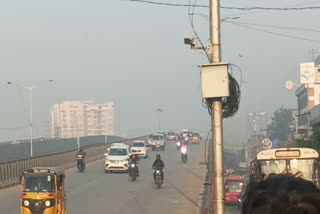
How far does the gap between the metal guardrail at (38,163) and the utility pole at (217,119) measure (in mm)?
22248

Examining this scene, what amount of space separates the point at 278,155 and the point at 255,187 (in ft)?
56.8

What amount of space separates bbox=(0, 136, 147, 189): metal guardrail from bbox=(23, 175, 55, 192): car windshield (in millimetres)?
13354

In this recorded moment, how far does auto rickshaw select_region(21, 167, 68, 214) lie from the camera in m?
19.4

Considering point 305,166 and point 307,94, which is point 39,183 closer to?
point 305,166

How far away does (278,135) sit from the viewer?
162875mm

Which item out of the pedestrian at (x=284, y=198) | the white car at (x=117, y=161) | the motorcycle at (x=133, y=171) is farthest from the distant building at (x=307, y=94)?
the pedestrian at (x=284, y=198)

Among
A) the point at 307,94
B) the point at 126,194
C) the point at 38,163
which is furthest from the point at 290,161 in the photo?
the point at 307,94

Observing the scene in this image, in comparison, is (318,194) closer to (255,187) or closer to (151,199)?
(255,187)

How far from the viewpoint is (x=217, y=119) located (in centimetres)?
1201

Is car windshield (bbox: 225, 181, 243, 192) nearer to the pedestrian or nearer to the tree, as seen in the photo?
the pedestrian

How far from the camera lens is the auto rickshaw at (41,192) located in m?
19.4

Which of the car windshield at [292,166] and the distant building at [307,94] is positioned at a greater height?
the distant building at [307,94]

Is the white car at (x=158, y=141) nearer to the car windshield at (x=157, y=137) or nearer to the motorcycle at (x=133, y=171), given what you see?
the car windshield at (x=157, y=137)

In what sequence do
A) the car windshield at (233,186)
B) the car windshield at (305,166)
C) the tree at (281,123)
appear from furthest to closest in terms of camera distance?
the tree at (281,123) → the car windshield at (233,186) → the car windshield at (305,166)
